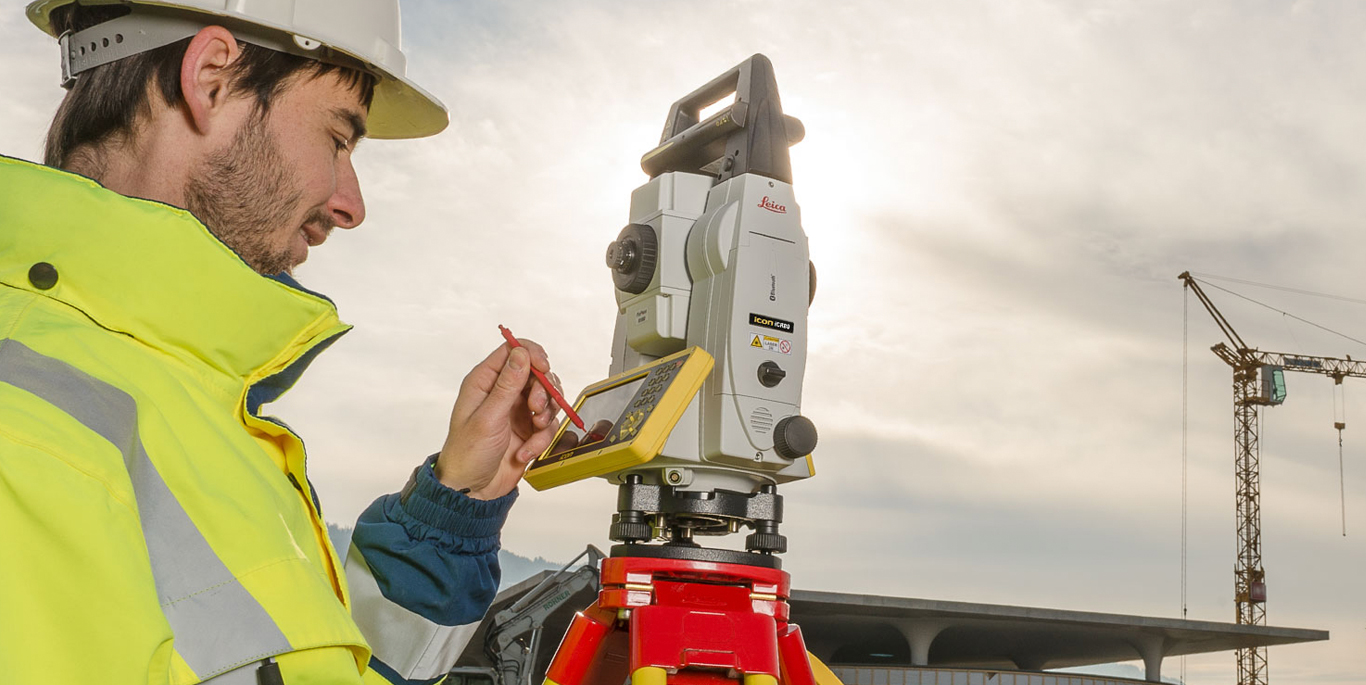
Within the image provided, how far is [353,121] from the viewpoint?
5.26ft

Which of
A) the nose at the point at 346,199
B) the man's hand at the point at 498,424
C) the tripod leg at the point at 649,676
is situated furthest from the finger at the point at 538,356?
the tripod leg at the point at 649,676

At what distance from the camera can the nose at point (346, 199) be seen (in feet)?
5.26

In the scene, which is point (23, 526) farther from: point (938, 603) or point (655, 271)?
A: point (938, 603)

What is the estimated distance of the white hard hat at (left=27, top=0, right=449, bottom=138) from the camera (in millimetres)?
1448

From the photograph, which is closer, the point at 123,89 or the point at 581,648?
the point at 123,89

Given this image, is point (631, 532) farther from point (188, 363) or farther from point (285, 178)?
point (188, 363)

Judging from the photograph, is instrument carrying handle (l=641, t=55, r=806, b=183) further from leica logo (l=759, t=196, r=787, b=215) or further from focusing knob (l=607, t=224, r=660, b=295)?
focusing knob (l=607, t=224, r=660, b=295)

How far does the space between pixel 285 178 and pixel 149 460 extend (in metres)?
0.61

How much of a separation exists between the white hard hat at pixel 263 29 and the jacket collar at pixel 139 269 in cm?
50

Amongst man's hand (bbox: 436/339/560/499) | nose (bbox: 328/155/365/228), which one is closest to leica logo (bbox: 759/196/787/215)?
man's hand (bbox: 436/339/560/499)

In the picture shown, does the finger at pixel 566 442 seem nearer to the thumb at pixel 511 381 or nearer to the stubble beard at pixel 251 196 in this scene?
the thumb at pixel 511 381

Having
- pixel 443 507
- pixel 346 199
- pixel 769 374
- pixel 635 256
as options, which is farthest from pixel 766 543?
pixel 346 199

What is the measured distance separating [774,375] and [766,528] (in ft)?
1.80

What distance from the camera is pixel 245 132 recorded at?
1392 mm
